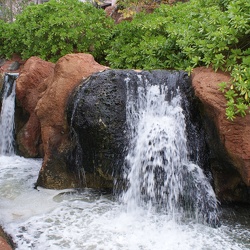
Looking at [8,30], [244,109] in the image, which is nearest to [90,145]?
[244,109]

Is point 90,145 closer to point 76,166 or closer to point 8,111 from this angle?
point 76,166

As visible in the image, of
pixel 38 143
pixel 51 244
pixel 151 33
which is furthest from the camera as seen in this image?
pixel 151 33

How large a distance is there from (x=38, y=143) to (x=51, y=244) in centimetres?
395

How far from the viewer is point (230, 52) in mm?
5312

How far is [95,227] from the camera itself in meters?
4.51

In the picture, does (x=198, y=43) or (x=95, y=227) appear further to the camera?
(x=198, y=43)

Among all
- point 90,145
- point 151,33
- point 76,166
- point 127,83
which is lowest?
point 76,166

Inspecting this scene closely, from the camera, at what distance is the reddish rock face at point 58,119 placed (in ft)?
19.5

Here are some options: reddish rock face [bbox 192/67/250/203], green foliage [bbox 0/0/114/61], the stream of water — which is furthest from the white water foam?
reddish rock face [bbox 192/67/250/203]

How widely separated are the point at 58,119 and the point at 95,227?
235cm

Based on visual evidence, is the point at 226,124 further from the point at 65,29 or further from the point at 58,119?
the point at 65,29

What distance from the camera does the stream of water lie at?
13.9 feet

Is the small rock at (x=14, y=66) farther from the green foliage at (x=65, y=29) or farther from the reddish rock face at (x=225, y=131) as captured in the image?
the reddish rock face at (x=225, y=131)

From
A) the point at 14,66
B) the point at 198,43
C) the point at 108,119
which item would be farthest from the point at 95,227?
the point at 14,66
